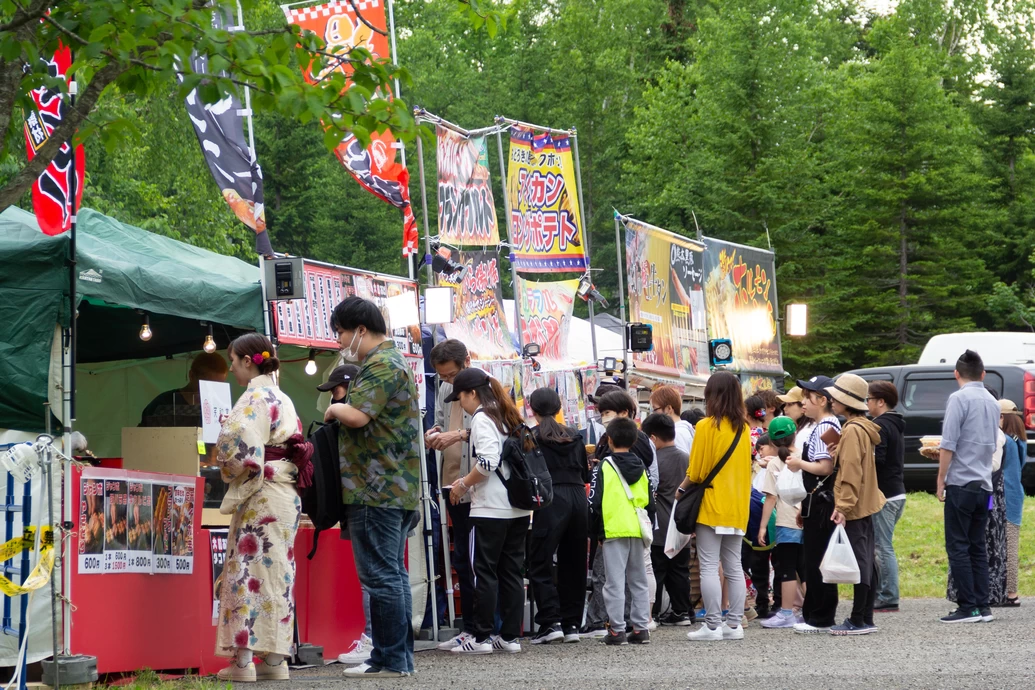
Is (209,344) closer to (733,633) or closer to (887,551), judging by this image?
(733,633)

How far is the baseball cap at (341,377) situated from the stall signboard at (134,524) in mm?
918

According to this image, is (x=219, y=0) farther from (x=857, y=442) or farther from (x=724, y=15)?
(x=724, y=15)

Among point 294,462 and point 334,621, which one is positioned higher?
point 294,462

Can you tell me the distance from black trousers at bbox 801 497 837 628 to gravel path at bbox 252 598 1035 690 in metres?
0.28

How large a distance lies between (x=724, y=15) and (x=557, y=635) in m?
31.4

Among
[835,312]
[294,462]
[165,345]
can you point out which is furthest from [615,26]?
[294,462]

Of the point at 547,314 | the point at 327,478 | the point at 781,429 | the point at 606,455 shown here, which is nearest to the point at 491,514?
the point at 606,455

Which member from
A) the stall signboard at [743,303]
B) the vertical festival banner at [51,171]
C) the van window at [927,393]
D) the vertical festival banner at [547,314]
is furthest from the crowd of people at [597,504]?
the van window at [927,393]

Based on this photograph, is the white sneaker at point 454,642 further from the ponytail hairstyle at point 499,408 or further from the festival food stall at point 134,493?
Answer: the ponytail hairstyle at point 499,408

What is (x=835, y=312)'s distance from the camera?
34.7 meters

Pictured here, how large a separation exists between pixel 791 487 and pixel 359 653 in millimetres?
3257

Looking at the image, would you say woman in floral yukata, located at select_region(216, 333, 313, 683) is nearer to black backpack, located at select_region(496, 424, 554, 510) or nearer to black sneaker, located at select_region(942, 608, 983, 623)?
black backpack, located at select_region(496, 424, 554, 510)

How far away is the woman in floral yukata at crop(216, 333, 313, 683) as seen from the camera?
6.61m

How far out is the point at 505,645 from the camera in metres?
8.11
